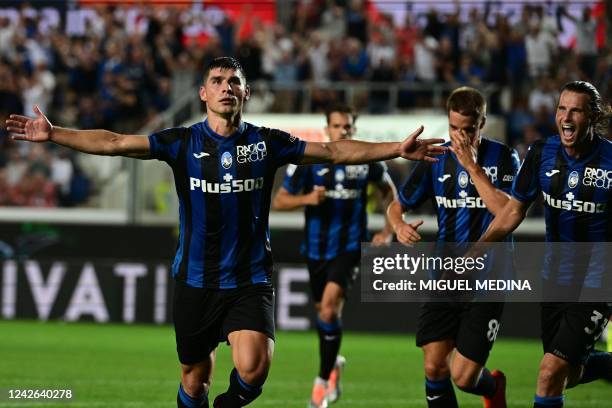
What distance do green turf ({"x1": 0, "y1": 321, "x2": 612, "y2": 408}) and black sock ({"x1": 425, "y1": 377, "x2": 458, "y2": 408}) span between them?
1.74 m

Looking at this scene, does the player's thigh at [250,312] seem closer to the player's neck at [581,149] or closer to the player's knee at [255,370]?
the player's knee at [255,370]

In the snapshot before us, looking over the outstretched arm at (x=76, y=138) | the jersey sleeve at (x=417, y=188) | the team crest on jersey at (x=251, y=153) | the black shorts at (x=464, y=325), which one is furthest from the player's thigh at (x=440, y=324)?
the outstretched arm at (x=76, y=138)

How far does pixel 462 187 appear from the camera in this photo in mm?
7414

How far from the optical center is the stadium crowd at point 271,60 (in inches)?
631

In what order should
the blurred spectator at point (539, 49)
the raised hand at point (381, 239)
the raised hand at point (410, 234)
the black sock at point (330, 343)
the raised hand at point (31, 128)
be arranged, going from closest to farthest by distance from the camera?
the raised hand at point (31, 128), the raised hand at point (410, 234), the raised hand at point (381, 239), the black sock at point (330, 343), the blurred spectator at point (539, 49)

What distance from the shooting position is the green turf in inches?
364

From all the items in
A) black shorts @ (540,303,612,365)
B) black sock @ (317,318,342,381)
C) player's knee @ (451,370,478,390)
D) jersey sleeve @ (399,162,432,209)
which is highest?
jersey sleeve @ (399,162,432,209)

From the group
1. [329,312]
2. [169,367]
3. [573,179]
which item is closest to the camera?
[573,179]

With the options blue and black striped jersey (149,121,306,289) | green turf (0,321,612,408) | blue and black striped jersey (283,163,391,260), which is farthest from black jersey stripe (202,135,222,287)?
blue and black striped jersey (283,163,391,260)

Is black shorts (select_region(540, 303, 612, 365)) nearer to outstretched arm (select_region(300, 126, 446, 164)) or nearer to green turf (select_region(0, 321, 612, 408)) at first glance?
outstretched arm (select_region(300, 126, 446, 164))

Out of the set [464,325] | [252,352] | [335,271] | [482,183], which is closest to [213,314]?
[252,352]

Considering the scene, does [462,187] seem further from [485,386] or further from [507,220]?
[485,386]

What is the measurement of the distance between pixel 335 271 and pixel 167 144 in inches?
137

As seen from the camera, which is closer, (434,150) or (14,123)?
(14,123)
